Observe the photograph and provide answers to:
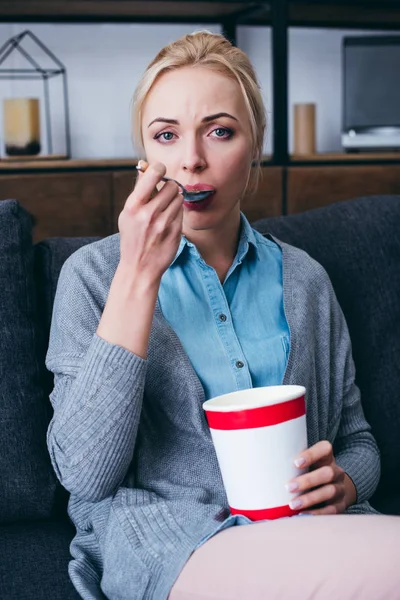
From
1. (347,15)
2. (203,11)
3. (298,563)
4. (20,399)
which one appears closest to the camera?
(298,563)

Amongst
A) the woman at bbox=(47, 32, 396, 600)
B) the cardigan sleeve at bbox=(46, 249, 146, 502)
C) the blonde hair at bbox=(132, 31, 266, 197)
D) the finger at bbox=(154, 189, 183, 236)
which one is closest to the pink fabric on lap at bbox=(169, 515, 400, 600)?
the woman at bbox=(47, 32, 396, 600)

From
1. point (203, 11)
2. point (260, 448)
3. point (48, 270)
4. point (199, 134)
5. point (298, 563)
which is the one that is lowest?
point (298, 563)

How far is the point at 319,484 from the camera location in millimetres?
1061

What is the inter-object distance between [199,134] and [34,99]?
4.40 ft

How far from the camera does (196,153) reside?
4.02 ft

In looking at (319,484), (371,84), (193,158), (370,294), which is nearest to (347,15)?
(371,84)

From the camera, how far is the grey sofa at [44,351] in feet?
4.17

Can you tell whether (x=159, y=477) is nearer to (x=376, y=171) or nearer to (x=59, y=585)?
(x=59, y=585)

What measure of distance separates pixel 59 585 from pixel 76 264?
436 mm

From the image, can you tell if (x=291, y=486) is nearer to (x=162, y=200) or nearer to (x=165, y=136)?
(x=162, y=200)

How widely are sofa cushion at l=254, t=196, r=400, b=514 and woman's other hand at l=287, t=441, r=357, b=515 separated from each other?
1.25ft

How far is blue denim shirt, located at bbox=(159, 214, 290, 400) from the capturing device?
1194 millimetres

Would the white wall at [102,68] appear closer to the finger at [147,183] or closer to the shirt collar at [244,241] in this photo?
the shirt collar at [244,241]

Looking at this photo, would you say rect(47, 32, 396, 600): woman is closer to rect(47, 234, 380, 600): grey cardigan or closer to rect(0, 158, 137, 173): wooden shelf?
rect(47, 234, 380, 600): grey cardigan
